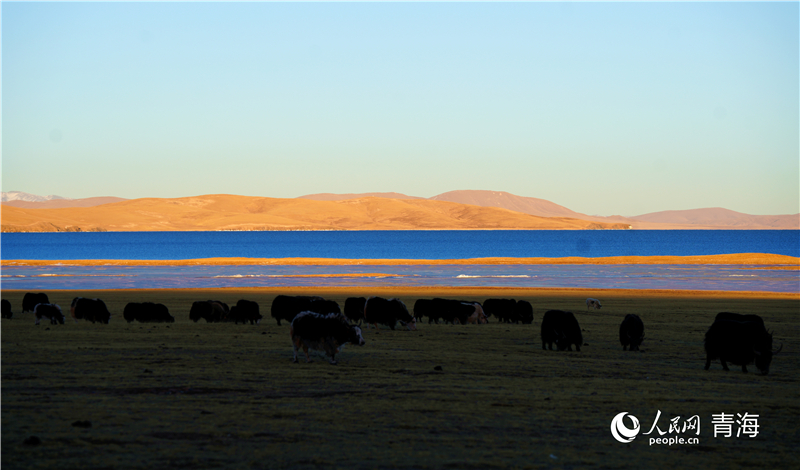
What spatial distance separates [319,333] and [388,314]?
326 inches

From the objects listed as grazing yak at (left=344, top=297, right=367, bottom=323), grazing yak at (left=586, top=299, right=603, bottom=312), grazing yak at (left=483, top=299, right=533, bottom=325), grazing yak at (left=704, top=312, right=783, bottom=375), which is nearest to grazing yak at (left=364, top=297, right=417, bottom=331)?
grazing yak at (left=344, top=297, right=367, bottom=323)

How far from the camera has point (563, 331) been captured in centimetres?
1825

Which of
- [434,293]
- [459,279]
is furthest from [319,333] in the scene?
[459,279]

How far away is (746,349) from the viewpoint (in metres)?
15.4

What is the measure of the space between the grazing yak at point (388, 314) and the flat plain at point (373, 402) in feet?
8.02

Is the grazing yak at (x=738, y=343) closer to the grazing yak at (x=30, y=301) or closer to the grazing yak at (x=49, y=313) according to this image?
the grazing yak at (x=49, y=313)

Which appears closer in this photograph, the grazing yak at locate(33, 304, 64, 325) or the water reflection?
the grazing yak at locate(33, 304, 64, 325)

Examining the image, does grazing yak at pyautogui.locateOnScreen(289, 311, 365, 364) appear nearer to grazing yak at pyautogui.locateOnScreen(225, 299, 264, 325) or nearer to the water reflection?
grazing yak at pyautogui.locateOnScreen(225, 299, 264, 325)

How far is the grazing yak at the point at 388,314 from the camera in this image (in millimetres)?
23438

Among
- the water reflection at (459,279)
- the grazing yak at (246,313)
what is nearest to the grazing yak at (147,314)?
the grazing yak at (246,313)

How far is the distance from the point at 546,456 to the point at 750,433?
3.46 metres

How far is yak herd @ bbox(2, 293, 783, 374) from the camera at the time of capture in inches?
607

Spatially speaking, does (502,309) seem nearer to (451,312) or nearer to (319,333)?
(451,312)

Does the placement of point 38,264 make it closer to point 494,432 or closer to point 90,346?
point 90,346
